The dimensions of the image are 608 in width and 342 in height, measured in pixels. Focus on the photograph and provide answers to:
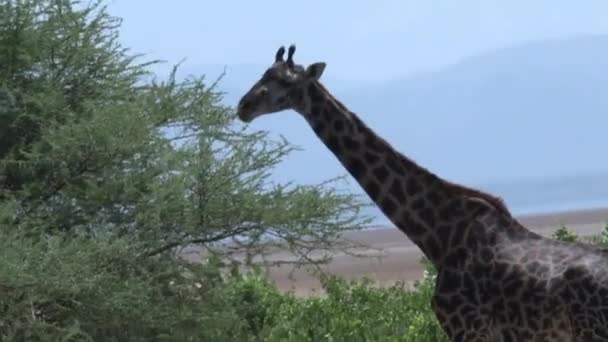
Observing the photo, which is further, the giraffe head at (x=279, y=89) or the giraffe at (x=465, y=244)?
the giraffe head at (x=279, y=89)

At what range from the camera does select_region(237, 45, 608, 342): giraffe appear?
807 centimetres

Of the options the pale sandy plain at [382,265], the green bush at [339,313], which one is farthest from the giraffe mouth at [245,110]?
the pale sandy plain at [382,265]


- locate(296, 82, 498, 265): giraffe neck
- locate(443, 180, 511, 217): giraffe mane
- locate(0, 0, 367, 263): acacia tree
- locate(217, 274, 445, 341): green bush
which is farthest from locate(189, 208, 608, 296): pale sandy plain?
locate(443, 180, 511, 217): giraffe mane

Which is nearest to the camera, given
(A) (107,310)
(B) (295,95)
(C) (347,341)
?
(B) (295,95)

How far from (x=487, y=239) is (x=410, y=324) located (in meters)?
4.99

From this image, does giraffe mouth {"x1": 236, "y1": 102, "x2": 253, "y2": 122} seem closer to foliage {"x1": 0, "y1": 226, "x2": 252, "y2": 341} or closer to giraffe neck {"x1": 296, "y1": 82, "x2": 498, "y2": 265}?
giraffe neck {"x1": 296, "y1": 82, "x2": 498, "y2": 265}

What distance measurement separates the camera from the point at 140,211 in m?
11.3

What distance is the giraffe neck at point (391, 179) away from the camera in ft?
28.2

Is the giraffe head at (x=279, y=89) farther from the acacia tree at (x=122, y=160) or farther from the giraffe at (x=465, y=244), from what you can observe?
the acacia tree at (x=122, y=160)

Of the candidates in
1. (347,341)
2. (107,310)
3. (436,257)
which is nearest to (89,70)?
(107,310)

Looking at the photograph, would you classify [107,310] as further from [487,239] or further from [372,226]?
[487,239]

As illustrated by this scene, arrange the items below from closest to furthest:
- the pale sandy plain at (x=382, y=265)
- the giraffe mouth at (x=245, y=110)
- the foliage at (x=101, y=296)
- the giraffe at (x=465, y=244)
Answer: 1. the giraffe at (x=465, y=244)
2. the giraffe mouth at (x=245, y=110)
3. the foliage at (x=101, y=296)
4. the pale sandy plain at (x=382, y=265)

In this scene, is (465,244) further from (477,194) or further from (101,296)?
(101,296)

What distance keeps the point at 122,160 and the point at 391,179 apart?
3209 mm
